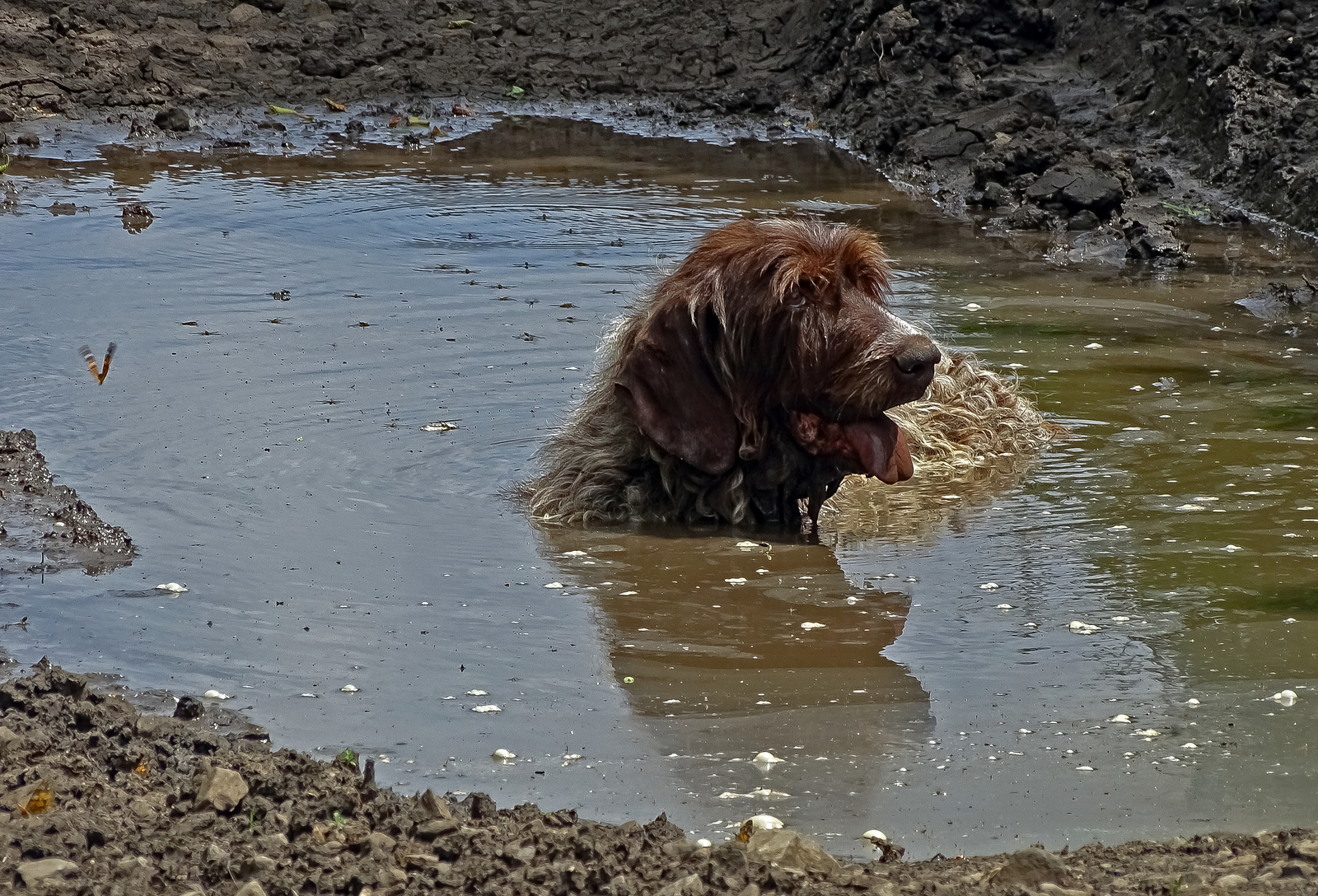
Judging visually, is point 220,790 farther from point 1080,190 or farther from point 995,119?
point 995,119

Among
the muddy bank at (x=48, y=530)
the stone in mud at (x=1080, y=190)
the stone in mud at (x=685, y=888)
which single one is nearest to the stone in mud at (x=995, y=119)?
the stone in mud at (x=1080, y=190)

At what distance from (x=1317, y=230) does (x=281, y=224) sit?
7.71m

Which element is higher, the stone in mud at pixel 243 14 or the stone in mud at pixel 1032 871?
the stone in mud at pixel 243 14

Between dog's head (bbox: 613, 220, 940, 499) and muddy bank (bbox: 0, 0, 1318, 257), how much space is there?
247 inches

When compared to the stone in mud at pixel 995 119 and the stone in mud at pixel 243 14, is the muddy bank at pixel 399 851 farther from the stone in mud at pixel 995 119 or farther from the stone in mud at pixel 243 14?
the stone in mud at pixel 243 14

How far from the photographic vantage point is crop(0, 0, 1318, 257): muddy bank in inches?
529

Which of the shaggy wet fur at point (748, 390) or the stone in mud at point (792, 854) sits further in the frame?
the shaggy wet fur at point (748, 390)

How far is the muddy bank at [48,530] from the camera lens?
5.80 metres

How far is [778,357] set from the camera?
6027mm

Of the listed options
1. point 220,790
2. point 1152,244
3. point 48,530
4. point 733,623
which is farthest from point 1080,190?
point 220,790

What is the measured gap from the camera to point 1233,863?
3.40 m

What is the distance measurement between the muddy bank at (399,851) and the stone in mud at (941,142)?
12258mm

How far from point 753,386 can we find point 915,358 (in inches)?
25.0

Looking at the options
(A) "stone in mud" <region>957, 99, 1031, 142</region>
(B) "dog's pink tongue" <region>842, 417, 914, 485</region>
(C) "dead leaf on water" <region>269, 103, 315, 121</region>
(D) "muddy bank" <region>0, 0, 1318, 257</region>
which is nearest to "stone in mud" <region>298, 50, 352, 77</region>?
(D) "muddy bank" <region>0, 0, 1318, 257</region>
